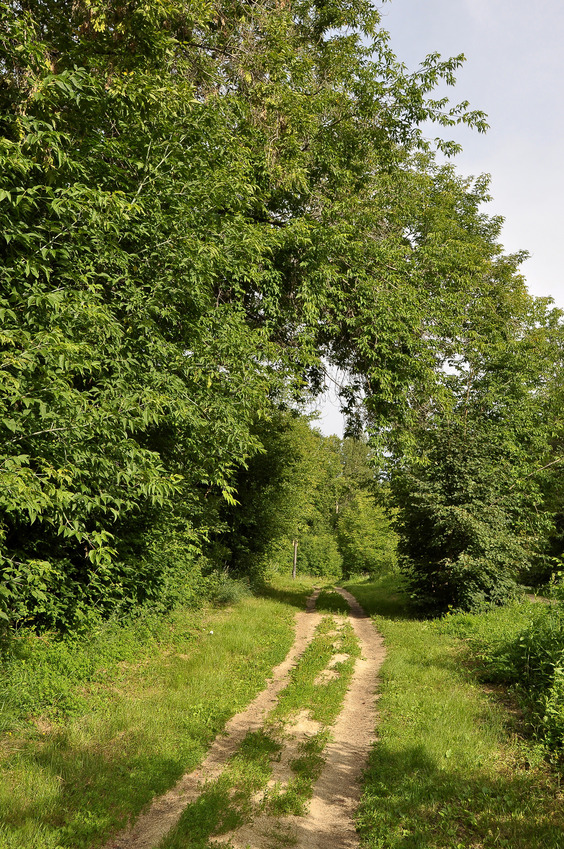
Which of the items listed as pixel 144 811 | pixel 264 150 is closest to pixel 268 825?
pixel 144 811

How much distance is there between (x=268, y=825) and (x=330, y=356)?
12563mm

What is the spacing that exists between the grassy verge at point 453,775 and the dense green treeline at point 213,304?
3372mm

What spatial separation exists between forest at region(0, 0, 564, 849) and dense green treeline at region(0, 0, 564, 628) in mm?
70

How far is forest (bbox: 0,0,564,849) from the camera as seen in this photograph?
21.9 feet

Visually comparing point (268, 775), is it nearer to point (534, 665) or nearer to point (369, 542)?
point (534, 665)

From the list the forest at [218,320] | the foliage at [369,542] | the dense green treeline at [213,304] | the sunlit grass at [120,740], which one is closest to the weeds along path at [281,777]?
the sunlit grass at [120,740]

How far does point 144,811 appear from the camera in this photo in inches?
214

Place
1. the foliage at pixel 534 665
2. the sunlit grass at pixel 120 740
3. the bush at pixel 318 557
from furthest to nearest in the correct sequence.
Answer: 1. the bush at pixel 318 557
2. the foliage at pixel 534 665
3. the sunlit grass at pixel 120 740

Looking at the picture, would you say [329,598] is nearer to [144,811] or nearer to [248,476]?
[248,476]

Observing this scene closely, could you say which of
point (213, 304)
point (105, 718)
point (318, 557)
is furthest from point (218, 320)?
point (318, 557)

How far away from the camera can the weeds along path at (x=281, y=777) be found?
507 cm

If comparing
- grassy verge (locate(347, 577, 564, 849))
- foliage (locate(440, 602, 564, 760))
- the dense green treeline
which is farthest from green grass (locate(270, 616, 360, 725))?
the dense green treeline

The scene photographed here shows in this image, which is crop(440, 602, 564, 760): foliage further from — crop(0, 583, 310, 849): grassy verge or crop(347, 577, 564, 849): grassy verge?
crop(0, 583, 310, 849): grassy verge

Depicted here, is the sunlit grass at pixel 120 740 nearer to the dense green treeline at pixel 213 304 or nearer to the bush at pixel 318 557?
the dense green treeline at pixel 213 304
